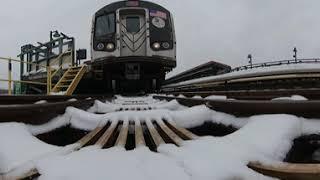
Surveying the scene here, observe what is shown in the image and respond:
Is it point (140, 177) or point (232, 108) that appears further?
point (232, 108)

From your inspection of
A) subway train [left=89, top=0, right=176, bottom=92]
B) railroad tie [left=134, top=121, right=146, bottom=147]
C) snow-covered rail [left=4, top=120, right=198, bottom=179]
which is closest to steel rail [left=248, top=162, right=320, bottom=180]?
snow-covered rail [left=4, top=120, right=198, bottom=179]

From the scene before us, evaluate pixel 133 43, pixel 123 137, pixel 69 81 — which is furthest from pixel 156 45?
pixel 123 137

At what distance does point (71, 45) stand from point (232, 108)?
13867 millimetres

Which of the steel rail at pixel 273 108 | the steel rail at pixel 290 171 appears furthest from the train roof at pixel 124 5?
the steel rail at pixel 290 171

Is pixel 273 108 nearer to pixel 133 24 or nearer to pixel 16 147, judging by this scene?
pixel 16 147

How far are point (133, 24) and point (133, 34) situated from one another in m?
0.35

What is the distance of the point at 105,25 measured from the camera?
966 cm

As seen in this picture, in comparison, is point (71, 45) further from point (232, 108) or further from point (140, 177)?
point (140, 177)

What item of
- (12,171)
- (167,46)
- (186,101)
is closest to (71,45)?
(167,46)

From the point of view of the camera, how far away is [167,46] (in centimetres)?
951

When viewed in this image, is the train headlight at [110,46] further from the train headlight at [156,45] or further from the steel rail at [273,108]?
the steel rail at [273,108]

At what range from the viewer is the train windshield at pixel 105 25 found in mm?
9508

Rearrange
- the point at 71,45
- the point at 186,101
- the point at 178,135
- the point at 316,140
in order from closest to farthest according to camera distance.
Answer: the point at 316,140
the point at 178,135
the point at 186,101
the point at 71,45

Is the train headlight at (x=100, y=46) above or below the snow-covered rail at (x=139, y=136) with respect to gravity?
above
